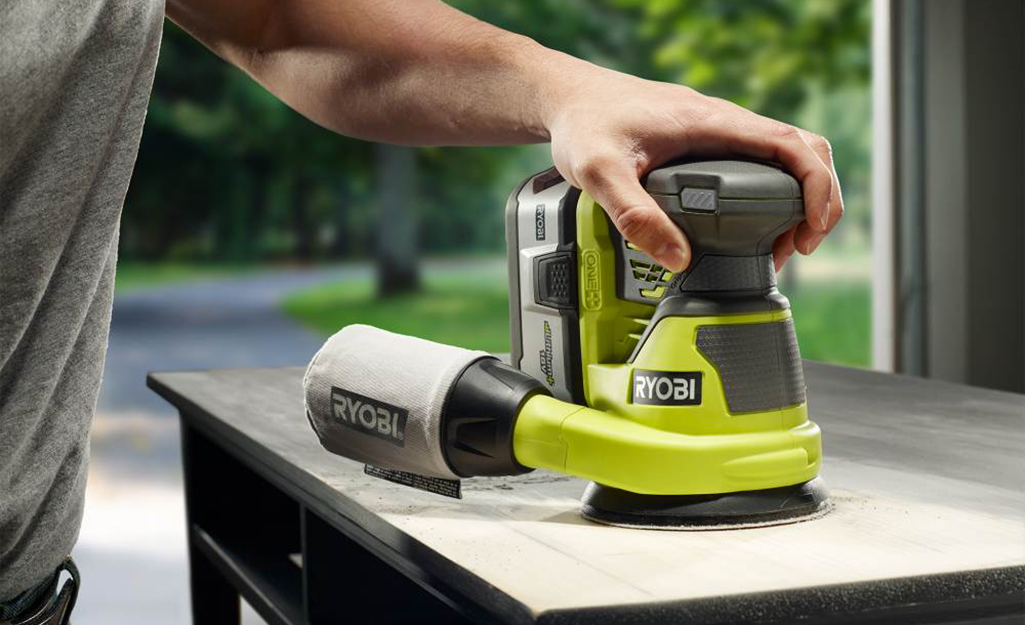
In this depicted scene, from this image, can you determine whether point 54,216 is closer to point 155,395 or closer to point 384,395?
point 384,395

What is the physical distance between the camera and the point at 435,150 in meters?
6.57

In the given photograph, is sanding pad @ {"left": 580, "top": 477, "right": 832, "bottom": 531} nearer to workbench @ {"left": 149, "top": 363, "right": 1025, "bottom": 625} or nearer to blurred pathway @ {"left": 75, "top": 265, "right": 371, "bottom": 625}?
workbench @ {"left": 149, "top": 363, "right": 1025, "bottom": 625}

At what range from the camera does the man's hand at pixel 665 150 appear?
875 millimetres

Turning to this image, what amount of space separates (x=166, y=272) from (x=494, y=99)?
17.0ft

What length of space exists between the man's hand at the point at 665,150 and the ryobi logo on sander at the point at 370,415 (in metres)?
0.23

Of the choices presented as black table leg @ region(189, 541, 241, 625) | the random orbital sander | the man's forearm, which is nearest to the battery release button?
the random orbital sander

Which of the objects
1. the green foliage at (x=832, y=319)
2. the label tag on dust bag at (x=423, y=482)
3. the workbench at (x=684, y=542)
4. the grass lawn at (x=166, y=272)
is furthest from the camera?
the green foliage at (x=832, y=319)

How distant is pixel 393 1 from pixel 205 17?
20cm

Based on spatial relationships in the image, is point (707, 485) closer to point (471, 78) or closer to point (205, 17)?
point (471, 78)

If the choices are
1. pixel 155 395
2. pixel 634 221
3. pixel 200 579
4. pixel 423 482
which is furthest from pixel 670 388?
pixel 155 395

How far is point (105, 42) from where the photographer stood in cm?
→ 76

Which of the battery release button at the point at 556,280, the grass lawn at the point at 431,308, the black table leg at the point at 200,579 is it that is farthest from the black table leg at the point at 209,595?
the grass lawn at the point at 431,308

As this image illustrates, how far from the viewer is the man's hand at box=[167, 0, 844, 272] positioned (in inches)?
35.1

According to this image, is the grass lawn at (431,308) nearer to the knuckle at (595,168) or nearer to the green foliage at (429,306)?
the green foliage at (429,306)
